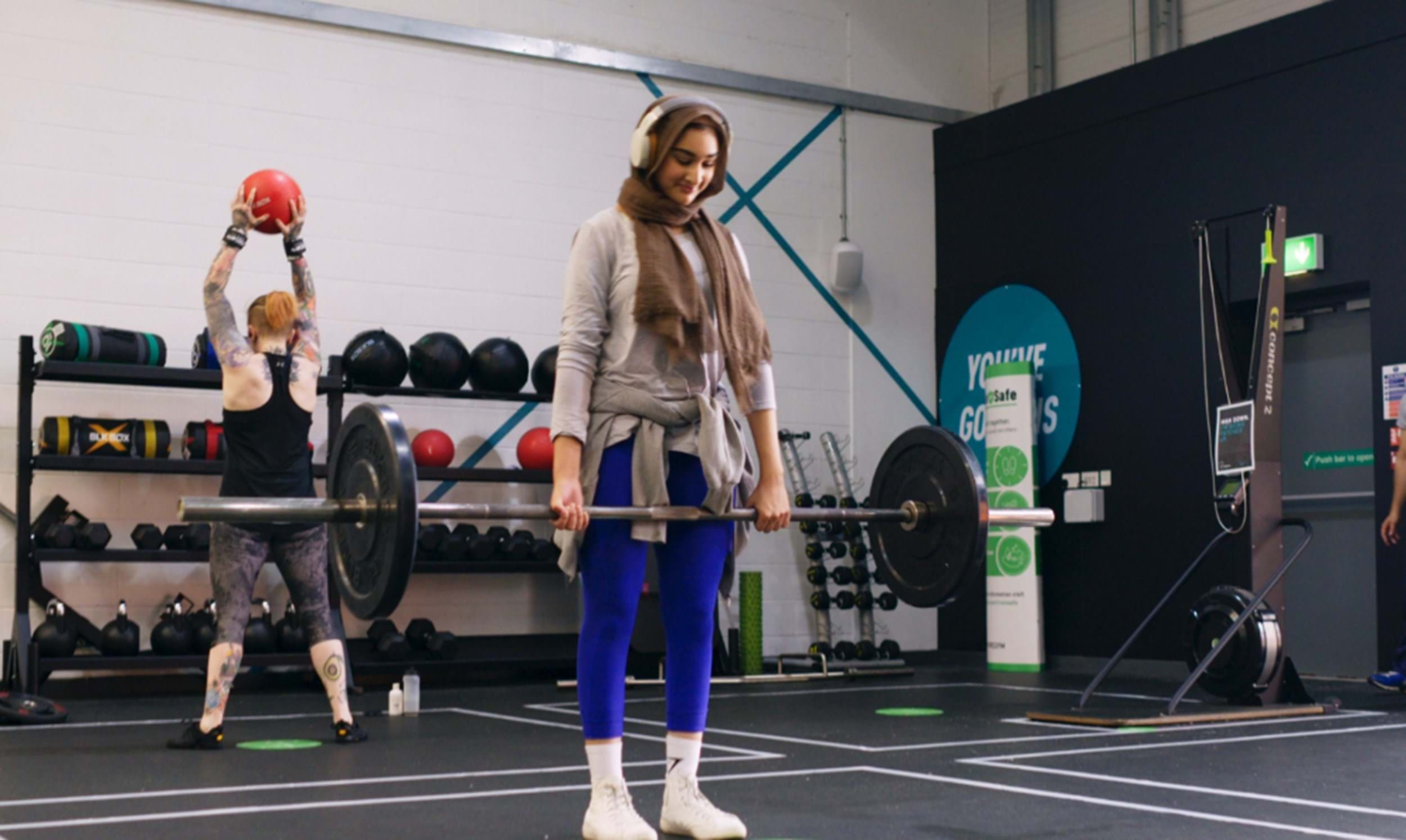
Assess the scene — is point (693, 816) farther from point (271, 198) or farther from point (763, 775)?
point (271, 198)

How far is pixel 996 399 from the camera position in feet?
25.0

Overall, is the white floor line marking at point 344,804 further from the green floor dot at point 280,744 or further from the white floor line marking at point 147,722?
the white floor line marking at point 147,722

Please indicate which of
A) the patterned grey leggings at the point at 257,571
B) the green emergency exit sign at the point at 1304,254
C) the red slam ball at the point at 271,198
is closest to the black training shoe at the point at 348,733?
the patterned grey leggings at the point at 257,571

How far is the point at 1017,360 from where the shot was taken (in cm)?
805

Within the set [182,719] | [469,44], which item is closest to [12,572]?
[182,719]

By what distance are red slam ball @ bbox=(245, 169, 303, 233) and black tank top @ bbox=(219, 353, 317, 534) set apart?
0.42 meters

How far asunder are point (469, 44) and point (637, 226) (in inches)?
201

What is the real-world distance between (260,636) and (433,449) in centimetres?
118

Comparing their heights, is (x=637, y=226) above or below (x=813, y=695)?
above

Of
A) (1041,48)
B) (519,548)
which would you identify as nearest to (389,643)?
(519,548)

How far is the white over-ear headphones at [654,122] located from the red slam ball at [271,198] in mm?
1978

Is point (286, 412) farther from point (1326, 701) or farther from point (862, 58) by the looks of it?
point (862, 58)

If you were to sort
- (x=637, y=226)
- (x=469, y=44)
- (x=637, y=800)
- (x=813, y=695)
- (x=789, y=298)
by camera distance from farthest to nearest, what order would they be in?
1. (x=789, y=298)
2. (x=469, y=44)
3. (x=813, y=695)
4. (x=637, y=800)
5. (x=637, y=226)

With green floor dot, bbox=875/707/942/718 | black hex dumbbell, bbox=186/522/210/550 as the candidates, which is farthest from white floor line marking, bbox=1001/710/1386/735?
black hex dumbbell, bbox=186/522/210/550
